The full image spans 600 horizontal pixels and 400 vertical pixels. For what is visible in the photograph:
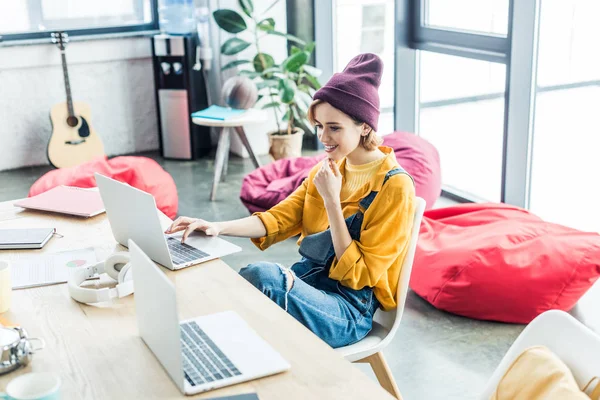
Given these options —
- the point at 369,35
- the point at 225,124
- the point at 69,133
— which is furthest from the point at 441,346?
the point at 69,133

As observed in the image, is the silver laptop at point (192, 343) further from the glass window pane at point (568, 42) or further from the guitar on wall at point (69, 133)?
the guitar on wall at point (69, 133)

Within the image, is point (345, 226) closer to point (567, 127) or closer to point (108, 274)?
point (108, 274)

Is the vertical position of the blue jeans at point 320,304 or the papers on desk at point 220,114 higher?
the blue jeans at point 320,304

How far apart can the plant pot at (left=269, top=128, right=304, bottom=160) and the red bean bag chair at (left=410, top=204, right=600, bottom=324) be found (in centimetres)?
221

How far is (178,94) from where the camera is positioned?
5.96 meters

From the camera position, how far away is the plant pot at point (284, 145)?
549 centimetres

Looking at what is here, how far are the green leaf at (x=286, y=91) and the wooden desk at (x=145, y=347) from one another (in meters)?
3.23

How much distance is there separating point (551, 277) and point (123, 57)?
4.10 metres

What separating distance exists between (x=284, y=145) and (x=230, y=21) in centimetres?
94

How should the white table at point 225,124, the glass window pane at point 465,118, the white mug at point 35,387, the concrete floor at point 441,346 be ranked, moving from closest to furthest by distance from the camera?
the white mug at point 35,387 < the concrete floor at point 441,346 < the glass window pane at point 465,118 < the white table at point 225,124

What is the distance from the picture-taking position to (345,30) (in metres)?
6.02

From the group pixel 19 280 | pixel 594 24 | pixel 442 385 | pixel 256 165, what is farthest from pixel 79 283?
pixel 256 165

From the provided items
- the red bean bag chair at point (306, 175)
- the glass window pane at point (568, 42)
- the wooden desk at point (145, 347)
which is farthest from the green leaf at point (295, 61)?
the wooden desk at point (145, 347)

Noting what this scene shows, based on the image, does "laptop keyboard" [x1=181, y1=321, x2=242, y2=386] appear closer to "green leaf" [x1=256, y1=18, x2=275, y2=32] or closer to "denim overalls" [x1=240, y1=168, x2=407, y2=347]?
"denim overalls" [x1=240, y1=168, x2=407, y2=347]
